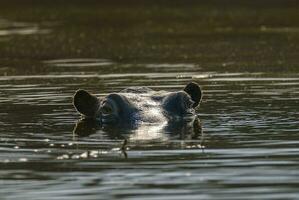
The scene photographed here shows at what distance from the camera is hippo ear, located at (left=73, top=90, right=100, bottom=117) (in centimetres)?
1374

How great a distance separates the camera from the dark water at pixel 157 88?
30.2 ft

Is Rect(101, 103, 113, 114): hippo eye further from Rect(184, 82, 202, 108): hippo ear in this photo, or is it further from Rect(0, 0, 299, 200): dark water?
Rect(184, 82, 202, 108): hippo ear

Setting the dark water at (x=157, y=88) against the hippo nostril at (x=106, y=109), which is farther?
the hippo nostril at (x=106, y=109)

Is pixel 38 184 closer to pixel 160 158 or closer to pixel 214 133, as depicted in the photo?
pixel 160 158

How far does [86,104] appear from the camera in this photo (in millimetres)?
13984

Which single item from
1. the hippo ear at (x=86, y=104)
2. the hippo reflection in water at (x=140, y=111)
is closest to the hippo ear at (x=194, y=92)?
the hippo reflection in water at (x=140, y=111)

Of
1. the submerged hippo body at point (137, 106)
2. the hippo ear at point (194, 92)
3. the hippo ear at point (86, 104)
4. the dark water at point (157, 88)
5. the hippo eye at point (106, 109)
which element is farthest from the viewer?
the hippo ear at point (194, 92)

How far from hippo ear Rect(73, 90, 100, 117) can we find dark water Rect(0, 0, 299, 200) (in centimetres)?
21

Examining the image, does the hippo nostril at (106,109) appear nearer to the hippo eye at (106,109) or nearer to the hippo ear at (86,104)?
the hippo eye at (106,109)

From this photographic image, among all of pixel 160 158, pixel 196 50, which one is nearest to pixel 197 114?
pixel 160 158

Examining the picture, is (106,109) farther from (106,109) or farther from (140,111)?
(140,111)

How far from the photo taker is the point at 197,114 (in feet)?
45.6

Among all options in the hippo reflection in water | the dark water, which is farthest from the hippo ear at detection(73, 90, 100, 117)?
the dark water

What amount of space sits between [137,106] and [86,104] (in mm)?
999
